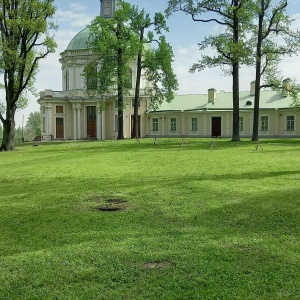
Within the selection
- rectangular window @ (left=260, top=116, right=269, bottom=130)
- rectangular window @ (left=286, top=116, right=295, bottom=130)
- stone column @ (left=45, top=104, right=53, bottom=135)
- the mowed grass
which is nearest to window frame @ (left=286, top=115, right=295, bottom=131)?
rectangular window @ (left=286, top=116, right=295, bottom=130)

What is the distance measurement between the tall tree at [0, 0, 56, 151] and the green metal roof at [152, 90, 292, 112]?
23568 millimetres

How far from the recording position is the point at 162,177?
458 inches

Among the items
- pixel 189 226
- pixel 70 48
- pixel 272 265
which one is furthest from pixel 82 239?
pixel 70 48

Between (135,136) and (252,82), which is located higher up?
(252,82)

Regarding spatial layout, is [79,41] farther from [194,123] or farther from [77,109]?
[194,123]

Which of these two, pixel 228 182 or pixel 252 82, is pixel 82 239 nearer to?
pixel 228 182

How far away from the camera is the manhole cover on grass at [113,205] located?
7.63 meters

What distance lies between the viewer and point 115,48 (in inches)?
1427

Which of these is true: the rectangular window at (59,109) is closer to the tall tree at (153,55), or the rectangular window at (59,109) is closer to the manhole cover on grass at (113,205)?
the tall tree at (153,55)

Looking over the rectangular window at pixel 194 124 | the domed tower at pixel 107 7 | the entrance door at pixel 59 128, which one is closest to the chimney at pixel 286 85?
the rectangular window at pixel 194 124

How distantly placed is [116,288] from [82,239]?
5.71 ft

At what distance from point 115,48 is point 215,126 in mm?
16486

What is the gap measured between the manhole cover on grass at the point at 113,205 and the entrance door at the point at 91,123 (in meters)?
42.8

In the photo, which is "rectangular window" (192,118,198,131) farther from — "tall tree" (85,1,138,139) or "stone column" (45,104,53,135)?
"stone column" (45,104,53,135)
